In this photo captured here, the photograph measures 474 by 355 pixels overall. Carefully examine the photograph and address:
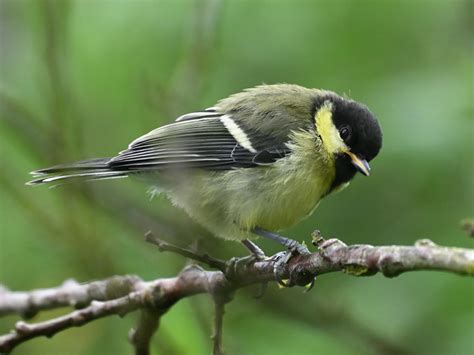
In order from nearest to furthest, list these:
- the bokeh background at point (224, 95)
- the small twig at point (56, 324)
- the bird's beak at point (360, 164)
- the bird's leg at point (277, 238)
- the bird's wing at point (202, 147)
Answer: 1. the small twig at point (56, 324)
2. the bird's leg at point (277, 238)
3. the bokeh background at point (224, 95)
4. the bird's beak at point (360, 164)
5. the bird's wing at point (202, 147)

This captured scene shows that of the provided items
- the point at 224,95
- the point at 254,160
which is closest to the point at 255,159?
the point at 254,160

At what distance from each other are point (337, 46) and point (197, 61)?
3.13 ft

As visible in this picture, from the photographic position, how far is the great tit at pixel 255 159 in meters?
3.05

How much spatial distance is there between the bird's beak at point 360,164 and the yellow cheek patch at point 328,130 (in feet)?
0.19

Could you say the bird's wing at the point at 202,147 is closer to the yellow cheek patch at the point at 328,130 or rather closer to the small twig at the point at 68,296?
the yellow cheek patch at the point at 328,130

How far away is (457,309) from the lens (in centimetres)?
283

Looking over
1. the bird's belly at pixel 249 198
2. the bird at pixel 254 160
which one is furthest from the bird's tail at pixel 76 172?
the bird's belly at pixel 249 198

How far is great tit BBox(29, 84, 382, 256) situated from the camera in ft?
10.00

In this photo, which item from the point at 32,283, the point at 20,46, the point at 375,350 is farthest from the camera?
the point at 20,46

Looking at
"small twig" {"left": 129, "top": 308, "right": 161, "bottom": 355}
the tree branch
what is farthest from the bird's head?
"small twig" {"left": 129, "top": 308, "right": 161, "bottom": 355}

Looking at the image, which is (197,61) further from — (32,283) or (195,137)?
(32,283)

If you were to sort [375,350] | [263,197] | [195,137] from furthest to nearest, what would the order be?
[195,137]
[263,197]
[375,350]

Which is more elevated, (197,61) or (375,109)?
(197,61)

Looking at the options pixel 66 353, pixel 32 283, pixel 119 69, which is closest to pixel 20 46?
pixel 119 69
